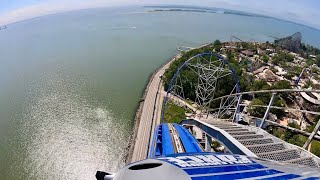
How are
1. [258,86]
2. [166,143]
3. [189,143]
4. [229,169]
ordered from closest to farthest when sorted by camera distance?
[229,169] < [189,143] < [166,143] < [258,86]

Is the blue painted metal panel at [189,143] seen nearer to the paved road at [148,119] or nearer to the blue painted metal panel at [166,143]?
the blue painted metal panel at [166,143]

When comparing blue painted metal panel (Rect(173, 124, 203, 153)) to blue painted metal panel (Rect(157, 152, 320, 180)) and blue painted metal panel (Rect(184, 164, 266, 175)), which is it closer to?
blue painted metal panel (Rect(157, 152, 320, 180))

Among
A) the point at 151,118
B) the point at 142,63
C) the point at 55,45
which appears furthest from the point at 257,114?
the point at 55,45

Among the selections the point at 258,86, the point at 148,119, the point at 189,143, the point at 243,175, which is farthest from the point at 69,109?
the point at 243,175

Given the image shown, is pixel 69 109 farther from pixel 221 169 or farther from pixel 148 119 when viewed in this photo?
pixel 221 169

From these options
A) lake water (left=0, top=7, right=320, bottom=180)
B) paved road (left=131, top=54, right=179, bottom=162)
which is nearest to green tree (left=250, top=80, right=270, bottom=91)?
paved road (left=131, top=54, right=179, bottom=162)

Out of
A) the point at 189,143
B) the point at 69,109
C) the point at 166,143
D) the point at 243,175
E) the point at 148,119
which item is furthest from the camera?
the point at 69,109

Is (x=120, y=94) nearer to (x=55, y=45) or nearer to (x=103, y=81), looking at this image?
(x=103, y=81)

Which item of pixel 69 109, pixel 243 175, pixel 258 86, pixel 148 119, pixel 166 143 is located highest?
pixel 243 175
